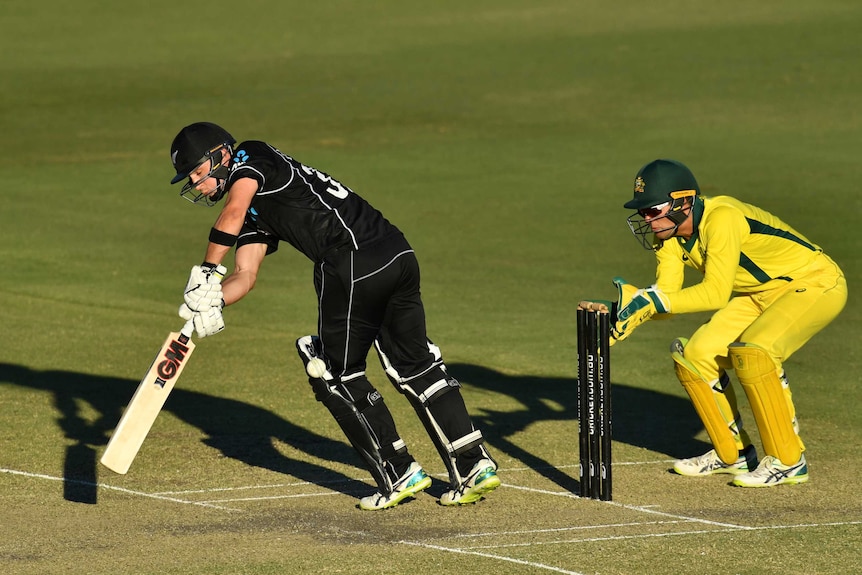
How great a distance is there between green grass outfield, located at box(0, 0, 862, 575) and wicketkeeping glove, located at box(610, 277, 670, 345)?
94 cm

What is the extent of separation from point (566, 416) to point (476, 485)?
252 cm

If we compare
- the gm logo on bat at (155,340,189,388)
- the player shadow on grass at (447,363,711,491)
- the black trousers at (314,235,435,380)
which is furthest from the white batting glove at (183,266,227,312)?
the player shadow on grass at (447,363,711,491)

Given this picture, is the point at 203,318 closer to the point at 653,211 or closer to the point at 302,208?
the point at 302,208

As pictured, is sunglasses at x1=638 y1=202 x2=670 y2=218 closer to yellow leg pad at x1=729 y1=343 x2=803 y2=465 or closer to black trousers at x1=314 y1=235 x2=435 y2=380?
yellow leg pad at x1=729 y1=343 x2=803 y2=465

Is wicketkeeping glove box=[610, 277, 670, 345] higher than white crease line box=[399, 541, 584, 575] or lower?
higher

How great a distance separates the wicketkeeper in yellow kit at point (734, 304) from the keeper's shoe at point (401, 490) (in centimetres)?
130

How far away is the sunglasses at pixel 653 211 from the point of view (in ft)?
26.7

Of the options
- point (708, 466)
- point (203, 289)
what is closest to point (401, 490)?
point (203, 289)

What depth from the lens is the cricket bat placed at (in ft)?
24.3

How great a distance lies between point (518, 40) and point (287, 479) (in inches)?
1152

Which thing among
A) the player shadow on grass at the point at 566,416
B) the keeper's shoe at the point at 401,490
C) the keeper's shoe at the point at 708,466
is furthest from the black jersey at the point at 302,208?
the keeper's shoe at the point at 708,466

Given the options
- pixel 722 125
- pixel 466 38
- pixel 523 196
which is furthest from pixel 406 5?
pixel 523 196

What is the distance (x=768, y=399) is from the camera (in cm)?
812

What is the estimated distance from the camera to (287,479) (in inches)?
331
